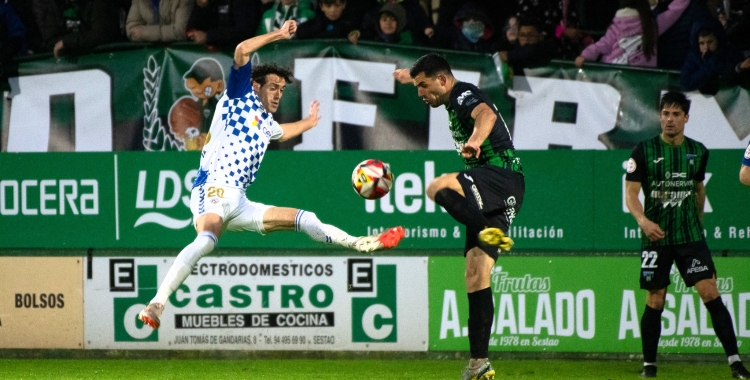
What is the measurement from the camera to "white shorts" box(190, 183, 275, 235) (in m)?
7.73

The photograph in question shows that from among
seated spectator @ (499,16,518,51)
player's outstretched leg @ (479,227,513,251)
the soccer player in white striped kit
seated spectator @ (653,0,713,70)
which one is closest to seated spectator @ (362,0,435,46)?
seated spectator @ (499,16,518,51)

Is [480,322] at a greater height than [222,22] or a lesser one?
lesser

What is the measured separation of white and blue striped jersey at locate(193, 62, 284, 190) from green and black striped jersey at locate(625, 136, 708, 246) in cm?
287

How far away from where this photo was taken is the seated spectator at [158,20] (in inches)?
420

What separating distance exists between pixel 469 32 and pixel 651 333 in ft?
11.9

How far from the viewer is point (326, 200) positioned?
953 centimetres

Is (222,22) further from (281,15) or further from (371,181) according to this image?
(371,181)

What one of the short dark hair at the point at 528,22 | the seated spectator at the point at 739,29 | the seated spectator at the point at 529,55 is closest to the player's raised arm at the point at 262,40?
the seated spectator at the point at 529,55

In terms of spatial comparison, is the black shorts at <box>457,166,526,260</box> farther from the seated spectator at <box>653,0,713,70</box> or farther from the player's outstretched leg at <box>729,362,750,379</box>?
the seated spectator at <box>653,0,713,70</box>

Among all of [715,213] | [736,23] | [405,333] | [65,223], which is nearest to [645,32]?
[736,23]

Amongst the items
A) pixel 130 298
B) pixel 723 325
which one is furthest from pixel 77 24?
pixel 723 325

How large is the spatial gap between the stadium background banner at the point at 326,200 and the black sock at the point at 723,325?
38.3 inches

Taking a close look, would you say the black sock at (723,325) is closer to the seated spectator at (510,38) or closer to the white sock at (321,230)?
the white sock at (321,230)

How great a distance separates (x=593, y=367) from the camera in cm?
897
